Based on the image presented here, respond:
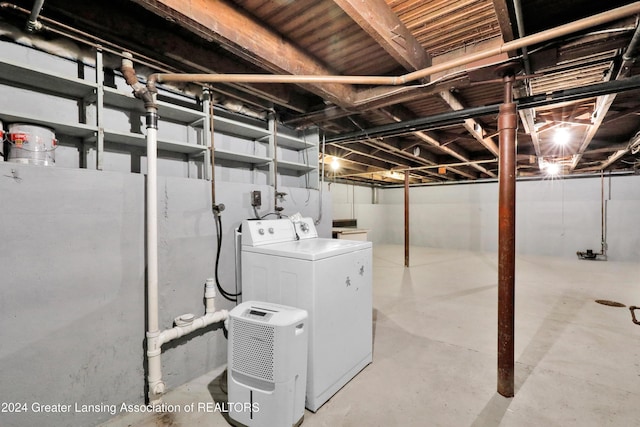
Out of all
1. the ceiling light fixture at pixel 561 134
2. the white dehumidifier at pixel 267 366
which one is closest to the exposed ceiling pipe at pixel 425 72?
the white dehumidifier at pixel 267 366

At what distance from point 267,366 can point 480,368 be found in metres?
1.73

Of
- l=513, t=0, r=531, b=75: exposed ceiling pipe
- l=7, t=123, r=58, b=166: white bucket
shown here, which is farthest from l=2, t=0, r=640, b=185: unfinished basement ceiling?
l=7, t=123, r=58, b=166: white bucket

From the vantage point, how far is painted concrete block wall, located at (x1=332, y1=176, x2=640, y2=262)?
681 centimetres

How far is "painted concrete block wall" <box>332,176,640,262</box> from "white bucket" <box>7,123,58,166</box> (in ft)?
23.8

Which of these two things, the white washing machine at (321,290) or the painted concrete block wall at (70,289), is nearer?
the painted concrete block wall at (70,289)

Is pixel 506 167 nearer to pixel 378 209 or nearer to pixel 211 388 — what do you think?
pixel 211 388

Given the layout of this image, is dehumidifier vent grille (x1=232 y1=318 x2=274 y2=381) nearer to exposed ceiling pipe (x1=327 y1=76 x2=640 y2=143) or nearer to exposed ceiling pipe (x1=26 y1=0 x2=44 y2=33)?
exposed ceiling pipe (x1=26 y1=0 x2=44 y2=33)

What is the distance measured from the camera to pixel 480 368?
223 centimetres

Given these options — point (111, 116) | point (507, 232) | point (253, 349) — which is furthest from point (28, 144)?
point (507, 232)

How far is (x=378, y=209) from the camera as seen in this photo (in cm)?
1021

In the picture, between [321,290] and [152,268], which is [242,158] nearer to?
[152,268]

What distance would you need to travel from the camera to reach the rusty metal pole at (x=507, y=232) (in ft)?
6.19

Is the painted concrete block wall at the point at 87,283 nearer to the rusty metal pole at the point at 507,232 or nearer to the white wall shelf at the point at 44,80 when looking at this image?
the white wall shelf at the point at 44,80

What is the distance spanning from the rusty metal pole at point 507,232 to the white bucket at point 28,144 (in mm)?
2688
